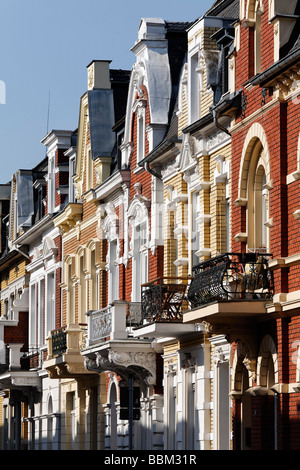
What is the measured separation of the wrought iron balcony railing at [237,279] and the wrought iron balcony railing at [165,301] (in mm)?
3456

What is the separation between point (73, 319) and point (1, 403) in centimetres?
1462

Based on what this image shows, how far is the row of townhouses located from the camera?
23094 millimetres

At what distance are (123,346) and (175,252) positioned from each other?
2.75m

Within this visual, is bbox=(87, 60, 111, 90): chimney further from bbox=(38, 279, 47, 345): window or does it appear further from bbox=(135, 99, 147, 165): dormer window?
bbox=(38, 279, 47, 345): window

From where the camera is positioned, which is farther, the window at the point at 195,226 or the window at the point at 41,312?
the window at the point at 41,312

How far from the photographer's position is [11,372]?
152 feet

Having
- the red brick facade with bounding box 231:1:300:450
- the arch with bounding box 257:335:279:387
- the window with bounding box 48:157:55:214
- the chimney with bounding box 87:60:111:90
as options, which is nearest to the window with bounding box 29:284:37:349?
the window with bounding box 48:157:55:214

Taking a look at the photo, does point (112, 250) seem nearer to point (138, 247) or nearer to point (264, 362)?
point (138, 247)

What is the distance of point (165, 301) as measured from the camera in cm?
2802

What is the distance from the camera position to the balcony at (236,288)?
75.8ft

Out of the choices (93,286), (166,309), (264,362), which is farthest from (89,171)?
(264,362)

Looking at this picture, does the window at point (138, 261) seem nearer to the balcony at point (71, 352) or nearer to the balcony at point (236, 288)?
the balcony at point (71, 352)

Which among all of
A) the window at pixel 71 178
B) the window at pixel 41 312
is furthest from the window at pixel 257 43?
the window at pixel 41 312
